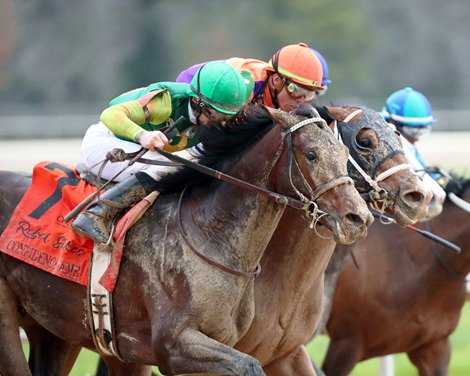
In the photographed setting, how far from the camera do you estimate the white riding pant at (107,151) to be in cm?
583

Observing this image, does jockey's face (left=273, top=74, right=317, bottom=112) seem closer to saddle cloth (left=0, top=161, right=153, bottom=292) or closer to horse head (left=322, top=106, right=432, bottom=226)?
horse head (left=322, top=106, right=432, bottom=226)

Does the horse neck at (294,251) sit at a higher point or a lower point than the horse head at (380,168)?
lower

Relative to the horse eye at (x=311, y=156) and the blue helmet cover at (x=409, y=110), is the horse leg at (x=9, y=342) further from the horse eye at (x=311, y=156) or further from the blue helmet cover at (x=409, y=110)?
the blue helmet cover at (x=409, y=110)

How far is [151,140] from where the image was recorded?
5277 mm

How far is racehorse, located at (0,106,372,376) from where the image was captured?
4.97 metres

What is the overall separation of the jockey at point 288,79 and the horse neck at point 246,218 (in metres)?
0.81

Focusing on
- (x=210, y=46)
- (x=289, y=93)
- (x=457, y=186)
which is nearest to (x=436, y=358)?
(x=457, y=186)

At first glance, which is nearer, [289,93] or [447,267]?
[289,93]

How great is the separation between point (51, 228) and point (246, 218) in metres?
1.24

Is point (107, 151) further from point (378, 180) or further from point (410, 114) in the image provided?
point (410, 114)

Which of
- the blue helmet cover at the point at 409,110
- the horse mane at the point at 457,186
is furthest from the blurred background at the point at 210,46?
the horse mane at the point at 457,186

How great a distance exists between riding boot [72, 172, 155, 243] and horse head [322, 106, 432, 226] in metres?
1.07

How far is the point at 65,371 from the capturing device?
6.61m

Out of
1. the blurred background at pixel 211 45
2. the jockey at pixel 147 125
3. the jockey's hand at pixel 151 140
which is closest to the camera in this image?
the jockey's hand at pixel 151 140
